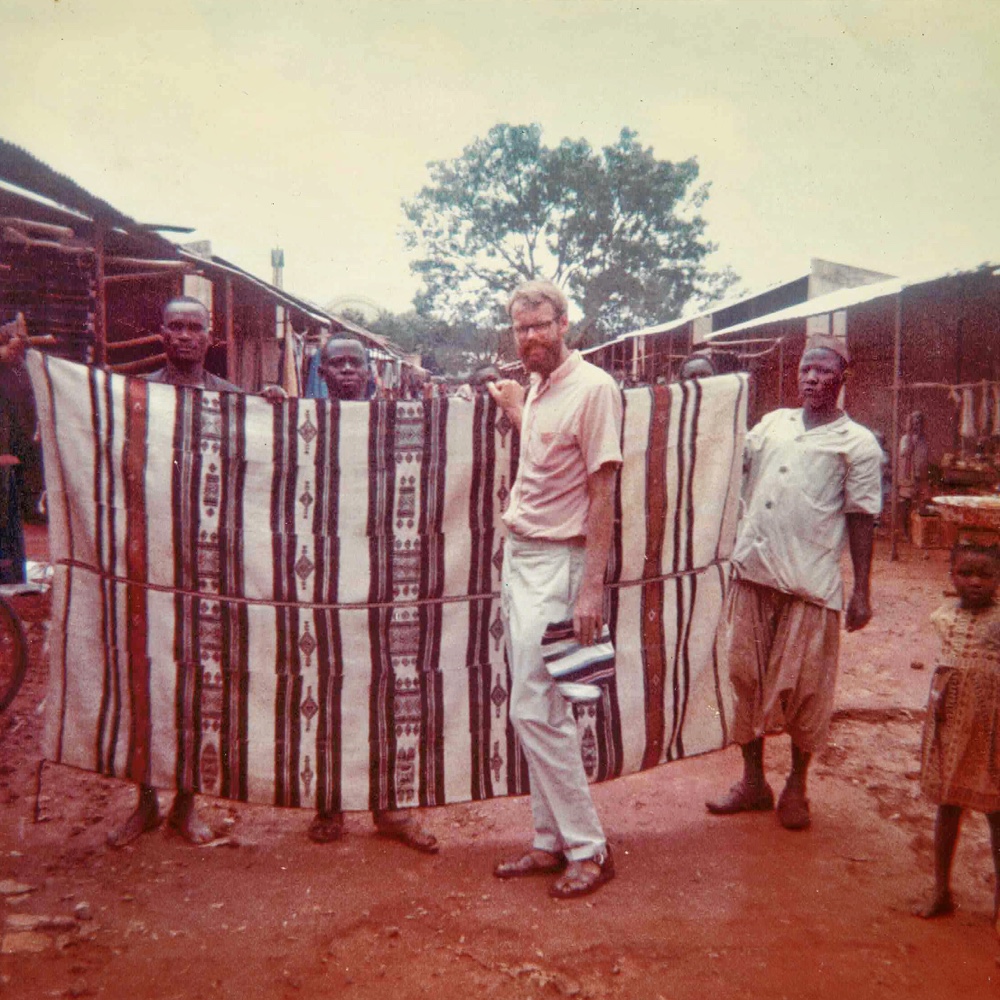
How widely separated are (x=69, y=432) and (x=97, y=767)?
48.3 inches

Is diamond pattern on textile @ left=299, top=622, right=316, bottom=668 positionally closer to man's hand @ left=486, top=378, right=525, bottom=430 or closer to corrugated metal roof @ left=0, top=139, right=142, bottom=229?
man's hand @ left=486, top=378, right=525, bottom=430

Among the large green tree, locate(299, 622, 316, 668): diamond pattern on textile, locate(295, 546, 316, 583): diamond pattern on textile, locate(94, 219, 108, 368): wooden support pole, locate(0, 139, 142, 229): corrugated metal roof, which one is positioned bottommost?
locate(299, 622, 316, 668): diamond pattern on textile

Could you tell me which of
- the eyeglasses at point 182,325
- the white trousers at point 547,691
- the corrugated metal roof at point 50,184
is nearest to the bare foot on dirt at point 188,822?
the white trousers at point 547,691

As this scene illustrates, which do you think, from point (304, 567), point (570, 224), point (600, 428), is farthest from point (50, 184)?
point (570, 224)

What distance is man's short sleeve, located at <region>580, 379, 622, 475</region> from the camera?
2.84 metres

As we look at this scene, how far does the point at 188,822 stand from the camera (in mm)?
3398

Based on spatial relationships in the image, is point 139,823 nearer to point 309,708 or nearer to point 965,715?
point 309,708

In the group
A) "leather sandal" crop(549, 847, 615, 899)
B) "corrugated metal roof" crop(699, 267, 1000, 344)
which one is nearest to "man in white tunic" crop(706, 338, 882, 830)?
"leather sandal" crop(549, 847, 615, 899)

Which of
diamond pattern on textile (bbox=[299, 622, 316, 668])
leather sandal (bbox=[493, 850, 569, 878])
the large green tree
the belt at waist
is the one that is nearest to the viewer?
the belt at waist

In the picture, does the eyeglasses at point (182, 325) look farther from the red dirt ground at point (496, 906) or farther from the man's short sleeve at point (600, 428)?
the red dirt ground at point (496, 906)

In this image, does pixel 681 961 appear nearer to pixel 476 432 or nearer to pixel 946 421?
pixel 476 432

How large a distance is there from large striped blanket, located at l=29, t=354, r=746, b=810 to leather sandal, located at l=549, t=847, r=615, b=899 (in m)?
0.42

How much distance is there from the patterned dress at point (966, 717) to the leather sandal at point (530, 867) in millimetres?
1241

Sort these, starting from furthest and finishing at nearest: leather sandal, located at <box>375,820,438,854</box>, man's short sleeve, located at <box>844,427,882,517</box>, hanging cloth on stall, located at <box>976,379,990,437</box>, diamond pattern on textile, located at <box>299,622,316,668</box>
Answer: hanging cloth on stall, located at <box>976,379,990,437</box>
man's short sleeve, located at <box>844,427,882,517</box>
leather sandal, located at <box>375,820,438,854</box>
diamond pattern on textile, located at <box>299,622,316,668</box>
